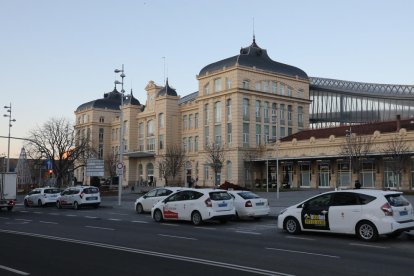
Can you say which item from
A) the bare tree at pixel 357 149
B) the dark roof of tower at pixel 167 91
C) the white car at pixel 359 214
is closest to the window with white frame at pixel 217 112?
the dark roof of tower at pixel 167 91

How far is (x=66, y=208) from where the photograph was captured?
3456cm

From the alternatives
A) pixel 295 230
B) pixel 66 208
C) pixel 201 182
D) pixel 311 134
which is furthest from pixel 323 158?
pixel 295 230

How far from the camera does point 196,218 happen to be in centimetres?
2045

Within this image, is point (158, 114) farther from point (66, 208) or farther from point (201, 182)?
A: point (66, 208)

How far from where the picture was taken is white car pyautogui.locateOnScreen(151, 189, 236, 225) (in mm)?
20078

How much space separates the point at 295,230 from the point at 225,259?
6.23 meters

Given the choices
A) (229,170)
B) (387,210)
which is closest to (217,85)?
(229,170)

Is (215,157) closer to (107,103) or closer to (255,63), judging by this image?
(255,63)

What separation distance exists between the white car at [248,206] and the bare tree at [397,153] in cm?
3005

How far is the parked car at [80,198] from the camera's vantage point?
32844mm

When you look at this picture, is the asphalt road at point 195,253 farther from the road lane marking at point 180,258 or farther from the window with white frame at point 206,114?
the window with white frame at point 206,114

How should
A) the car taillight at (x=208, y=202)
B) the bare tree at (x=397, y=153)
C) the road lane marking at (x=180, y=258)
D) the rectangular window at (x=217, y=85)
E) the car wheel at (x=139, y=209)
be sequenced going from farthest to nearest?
the rectangular window at (x=217, y=85) < the bare tree at (x=397, y=153) < the car wheel at (x=139, y=209) < the car taillight at (x=208, y=202) < the road lane marking at (x=180, y=258)

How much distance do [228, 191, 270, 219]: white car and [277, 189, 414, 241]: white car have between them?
5575 mm

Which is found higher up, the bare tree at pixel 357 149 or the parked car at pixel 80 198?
the bare tree at pixel 357 149
